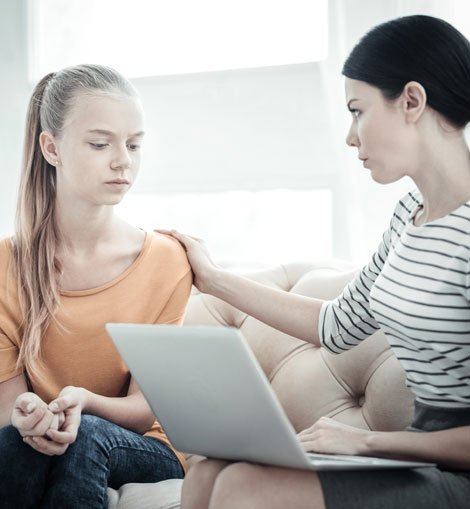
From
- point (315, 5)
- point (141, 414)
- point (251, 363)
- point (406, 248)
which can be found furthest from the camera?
point (315, 5)

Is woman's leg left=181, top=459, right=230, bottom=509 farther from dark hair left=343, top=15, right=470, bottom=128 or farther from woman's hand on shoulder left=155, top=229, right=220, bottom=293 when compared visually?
dark hair left=343, top=15, right=470, bottom=128

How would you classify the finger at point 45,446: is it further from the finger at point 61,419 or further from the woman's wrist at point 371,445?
the woman's wrist at point 371,445

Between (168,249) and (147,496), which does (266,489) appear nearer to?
(147,496)

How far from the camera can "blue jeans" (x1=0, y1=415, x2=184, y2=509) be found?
4.68 ft

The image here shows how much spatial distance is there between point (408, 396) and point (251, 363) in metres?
0.66

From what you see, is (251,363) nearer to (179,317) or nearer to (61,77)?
(179,317)

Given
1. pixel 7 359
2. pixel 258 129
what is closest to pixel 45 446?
pixel 7 359

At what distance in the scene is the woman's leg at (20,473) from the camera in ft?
4.68

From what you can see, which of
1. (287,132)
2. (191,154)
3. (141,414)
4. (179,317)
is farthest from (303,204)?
(141,414)

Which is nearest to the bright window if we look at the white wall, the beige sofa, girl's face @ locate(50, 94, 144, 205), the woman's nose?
the white wall

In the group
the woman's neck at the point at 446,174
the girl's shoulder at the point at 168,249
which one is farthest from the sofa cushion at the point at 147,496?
the woman's neck at the point at 446,174

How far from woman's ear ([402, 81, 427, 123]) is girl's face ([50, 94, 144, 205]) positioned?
1.99 feet

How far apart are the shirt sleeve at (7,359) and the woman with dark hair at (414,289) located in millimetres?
563

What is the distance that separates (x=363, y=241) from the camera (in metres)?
2.47
